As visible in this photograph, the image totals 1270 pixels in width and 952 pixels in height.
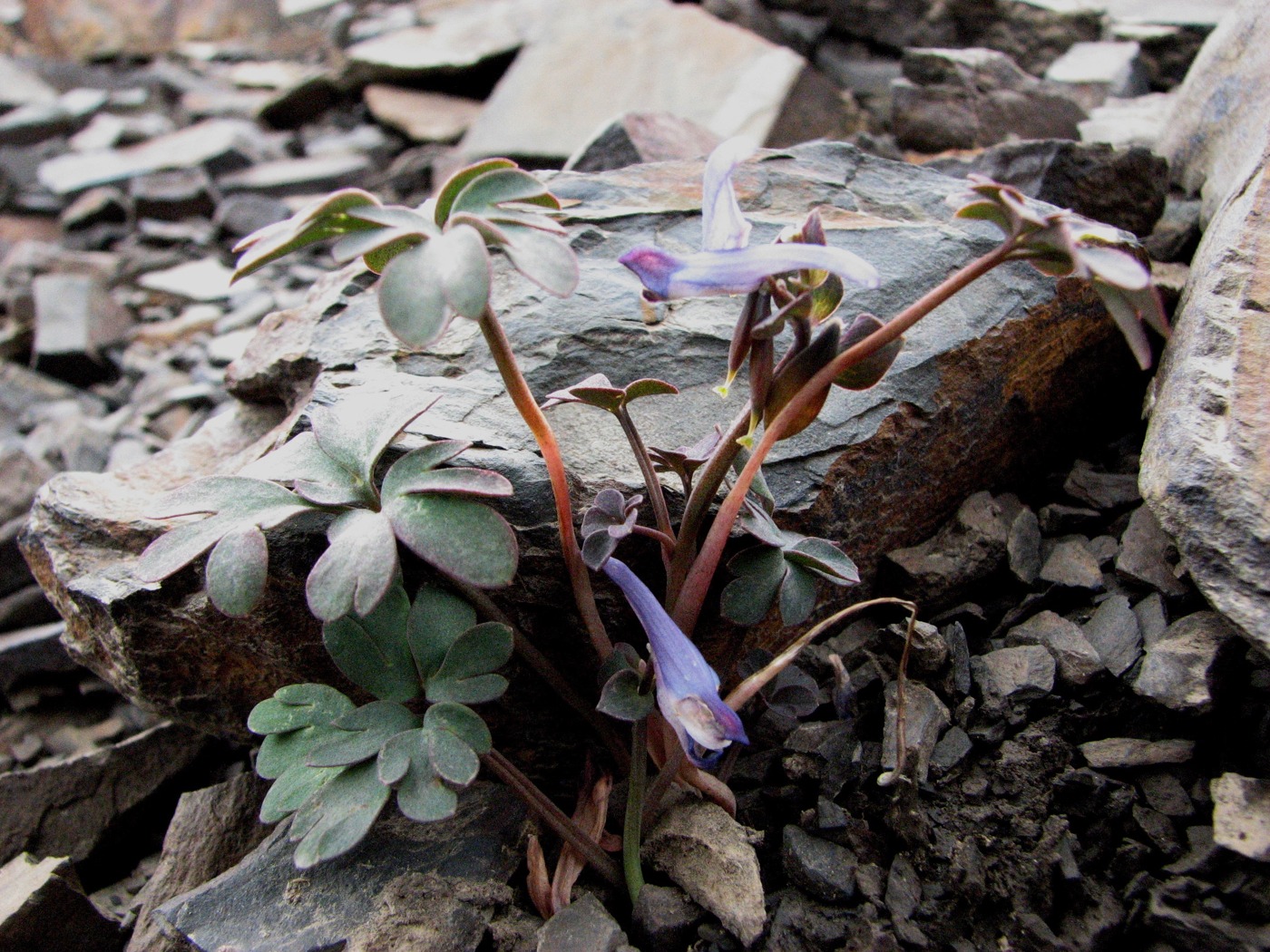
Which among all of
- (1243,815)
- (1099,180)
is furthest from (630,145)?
(1243,815)

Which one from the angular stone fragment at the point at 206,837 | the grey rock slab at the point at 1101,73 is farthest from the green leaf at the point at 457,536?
the grey rock slab at the point at 1101,73

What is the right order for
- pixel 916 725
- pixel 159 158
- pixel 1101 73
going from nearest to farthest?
1. pixel 916 725
2. pixel 1101 73
3. pixel 159 158

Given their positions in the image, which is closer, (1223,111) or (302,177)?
(1223,111)

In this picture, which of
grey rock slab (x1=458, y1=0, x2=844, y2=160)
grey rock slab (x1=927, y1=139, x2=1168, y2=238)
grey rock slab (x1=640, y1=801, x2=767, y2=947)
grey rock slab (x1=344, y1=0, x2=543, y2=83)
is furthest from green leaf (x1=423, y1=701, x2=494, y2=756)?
grey rock slab (x1=344, y1=0, x2=543, y2=83)

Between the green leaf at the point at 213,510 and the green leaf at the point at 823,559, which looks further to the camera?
the green leaf at the point at 823,559

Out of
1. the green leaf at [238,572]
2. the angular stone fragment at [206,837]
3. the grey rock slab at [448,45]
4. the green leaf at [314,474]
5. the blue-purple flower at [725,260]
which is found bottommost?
the angular stone fragment at [206,837]

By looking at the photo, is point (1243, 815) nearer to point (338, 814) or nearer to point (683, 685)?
point (683, 685)

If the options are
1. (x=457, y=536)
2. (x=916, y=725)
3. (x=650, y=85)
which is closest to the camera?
(x=457, y=536)

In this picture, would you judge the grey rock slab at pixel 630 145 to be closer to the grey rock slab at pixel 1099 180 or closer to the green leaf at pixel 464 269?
the grey rock slab at pixel 1099 180
